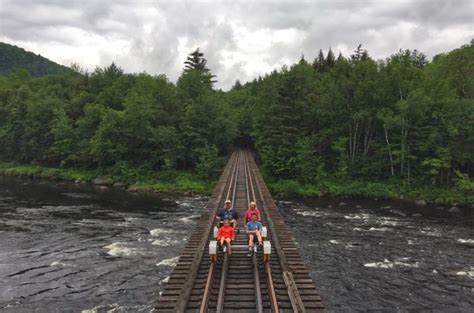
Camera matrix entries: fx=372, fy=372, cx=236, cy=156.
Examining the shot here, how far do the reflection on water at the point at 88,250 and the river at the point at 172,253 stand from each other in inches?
2.3

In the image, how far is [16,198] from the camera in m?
40.1

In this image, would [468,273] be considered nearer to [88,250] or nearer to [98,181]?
[88,250]

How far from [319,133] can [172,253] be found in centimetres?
3387

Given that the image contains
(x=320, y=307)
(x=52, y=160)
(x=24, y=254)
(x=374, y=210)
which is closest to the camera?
(x=320, y=307)

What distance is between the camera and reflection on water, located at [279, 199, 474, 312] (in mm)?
17000

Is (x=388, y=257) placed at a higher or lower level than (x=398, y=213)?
lower

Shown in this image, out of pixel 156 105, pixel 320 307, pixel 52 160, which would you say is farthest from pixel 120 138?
pixel 320 307

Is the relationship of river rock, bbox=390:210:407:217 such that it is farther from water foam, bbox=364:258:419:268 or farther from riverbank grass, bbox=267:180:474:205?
water foam, bbox=364:258:419:268

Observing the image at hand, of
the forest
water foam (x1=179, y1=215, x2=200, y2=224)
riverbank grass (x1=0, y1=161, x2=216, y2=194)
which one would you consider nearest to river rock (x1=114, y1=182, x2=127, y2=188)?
riverbank grass (x1=0, y1=161, x2=216, y2=194)

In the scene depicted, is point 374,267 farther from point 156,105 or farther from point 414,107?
point 156,105

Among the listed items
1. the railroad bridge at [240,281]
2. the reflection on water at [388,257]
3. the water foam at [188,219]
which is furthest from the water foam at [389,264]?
the water foam at [188,219]

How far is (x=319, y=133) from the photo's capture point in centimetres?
5141

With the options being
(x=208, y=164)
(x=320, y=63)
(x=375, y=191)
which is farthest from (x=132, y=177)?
(x=320, y=63)

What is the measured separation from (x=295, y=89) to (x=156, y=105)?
21.9 meters
